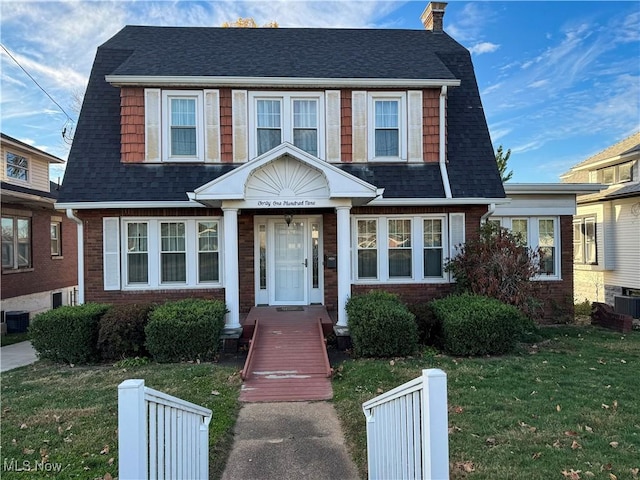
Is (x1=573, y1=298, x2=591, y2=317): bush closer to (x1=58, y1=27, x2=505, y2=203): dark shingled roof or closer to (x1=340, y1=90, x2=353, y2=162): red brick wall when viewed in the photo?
(x1=58, y1=27, x2=505, y2=203): dark shingled roof

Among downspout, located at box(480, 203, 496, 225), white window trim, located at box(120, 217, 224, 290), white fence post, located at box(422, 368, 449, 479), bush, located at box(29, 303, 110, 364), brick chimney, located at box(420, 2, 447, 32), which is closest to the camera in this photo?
white fence post, located at box(422, 368, 449, 479)

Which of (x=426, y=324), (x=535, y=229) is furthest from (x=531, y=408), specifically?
(x=535, y=229)

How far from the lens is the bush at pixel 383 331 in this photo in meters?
7.77

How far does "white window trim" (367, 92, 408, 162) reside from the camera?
10.4 meters

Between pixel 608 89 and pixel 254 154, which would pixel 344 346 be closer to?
pixel 254 154

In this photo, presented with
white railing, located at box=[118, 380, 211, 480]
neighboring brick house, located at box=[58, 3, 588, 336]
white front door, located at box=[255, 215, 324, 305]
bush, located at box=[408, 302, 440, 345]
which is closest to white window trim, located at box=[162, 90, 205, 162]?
neighboring brick house, located at box=[58, 3, 588, 336]

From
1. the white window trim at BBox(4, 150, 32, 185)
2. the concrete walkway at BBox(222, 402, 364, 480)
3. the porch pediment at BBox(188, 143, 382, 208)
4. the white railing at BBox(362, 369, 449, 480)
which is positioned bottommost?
the concrete walkway at BBox(222, 402, 364, 480)

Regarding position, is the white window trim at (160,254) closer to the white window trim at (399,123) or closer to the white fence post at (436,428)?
the white window trim at (399,123)

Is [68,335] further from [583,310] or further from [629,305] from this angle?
[629,305]

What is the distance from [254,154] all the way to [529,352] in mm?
7460

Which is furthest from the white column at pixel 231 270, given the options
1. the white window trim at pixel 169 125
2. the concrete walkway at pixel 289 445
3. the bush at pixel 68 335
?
the concrete walkway at pixel 289 445

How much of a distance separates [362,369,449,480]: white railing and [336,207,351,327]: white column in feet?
14.5

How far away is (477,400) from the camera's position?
5.79 metres

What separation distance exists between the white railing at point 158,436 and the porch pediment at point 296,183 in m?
5.34
